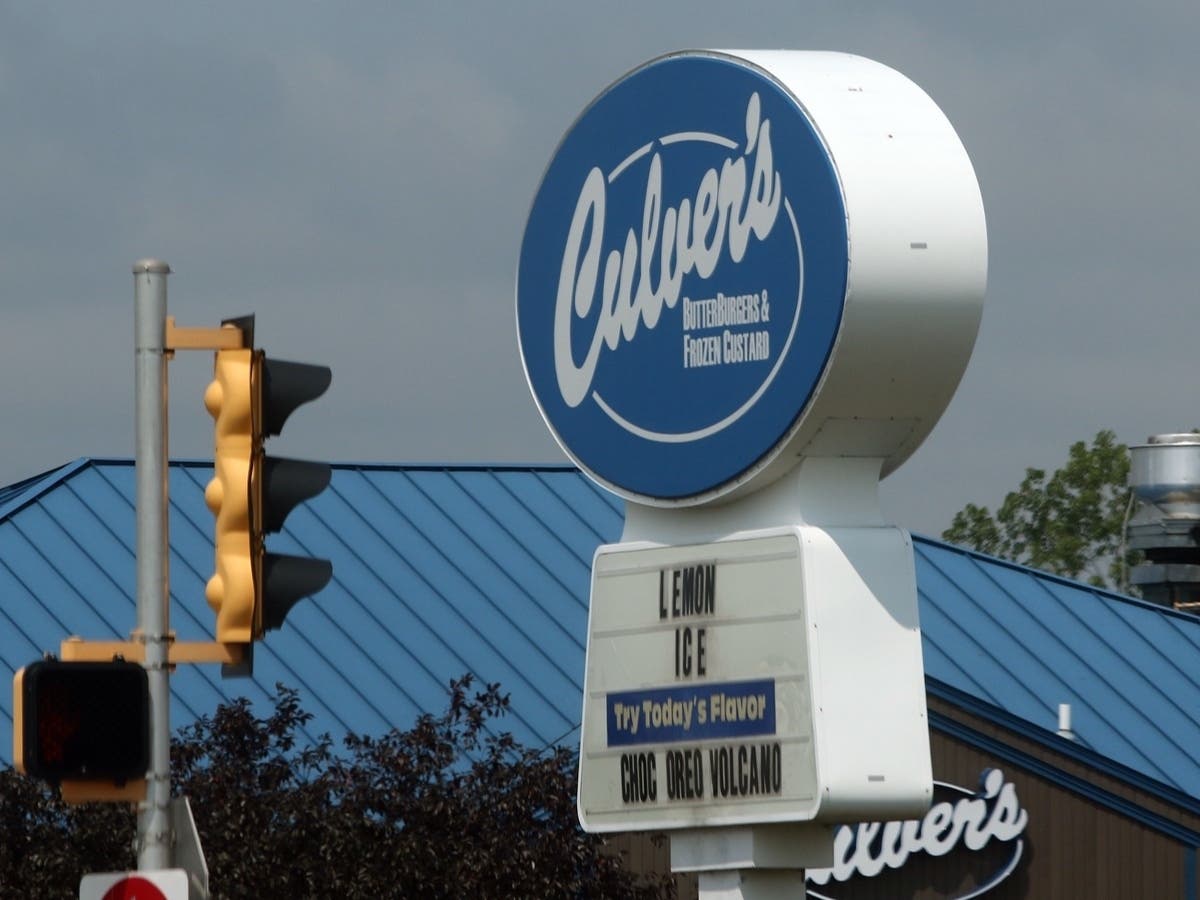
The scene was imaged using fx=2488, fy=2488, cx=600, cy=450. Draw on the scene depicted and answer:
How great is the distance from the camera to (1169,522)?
37.7 m

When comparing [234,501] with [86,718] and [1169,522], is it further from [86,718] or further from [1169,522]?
[1169,522]

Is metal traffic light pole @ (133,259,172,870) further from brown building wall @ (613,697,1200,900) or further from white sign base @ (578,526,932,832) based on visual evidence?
brown building wall @ (613,697,1200,900)

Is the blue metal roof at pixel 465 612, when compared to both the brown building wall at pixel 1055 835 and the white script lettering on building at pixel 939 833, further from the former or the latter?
the white script lettering on building at pixel 939 833

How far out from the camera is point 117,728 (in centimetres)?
941

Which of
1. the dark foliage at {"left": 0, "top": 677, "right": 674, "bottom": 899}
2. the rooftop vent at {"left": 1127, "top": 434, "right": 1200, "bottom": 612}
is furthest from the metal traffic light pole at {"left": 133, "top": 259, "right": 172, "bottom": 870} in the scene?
the rooftop vent at {"left": 1127, "top": 434, "right": 1200, "bottom": 612}

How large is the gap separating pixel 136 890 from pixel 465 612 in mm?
16941

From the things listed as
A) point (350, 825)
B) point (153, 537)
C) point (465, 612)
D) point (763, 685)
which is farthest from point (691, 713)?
point (465, 612)

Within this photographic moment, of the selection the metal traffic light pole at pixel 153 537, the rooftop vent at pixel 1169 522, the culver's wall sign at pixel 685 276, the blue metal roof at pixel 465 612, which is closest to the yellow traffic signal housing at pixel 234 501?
the metal traffic light pole at pixel 153 537

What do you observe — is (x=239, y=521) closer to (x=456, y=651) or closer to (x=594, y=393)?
(x=594, y=393)

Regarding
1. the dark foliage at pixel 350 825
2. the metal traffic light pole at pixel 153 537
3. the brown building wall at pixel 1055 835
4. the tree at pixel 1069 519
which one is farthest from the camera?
the tree at pixel 1069 519

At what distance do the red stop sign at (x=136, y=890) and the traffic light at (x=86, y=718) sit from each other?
0.39 m

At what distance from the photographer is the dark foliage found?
18250mm

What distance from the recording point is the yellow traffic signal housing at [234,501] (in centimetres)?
912

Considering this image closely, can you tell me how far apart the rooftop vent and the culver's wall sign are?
25452 millimetres
